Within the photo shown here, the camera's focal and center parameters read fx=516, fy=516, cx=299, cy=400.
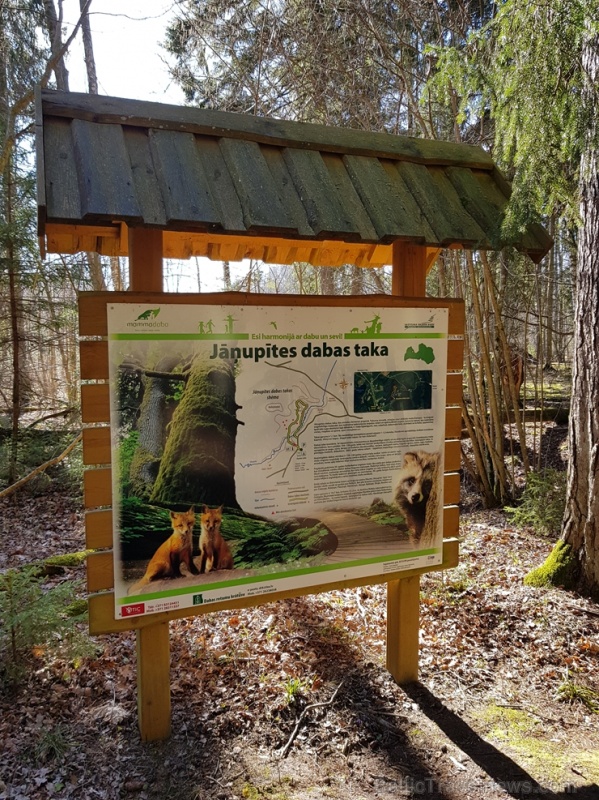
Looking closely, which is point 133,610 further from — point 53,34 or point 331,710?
point 53,34

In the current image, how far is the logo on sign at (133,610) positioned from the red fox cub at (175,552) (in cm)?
10

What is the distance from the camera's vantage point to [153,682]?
8.48 ft

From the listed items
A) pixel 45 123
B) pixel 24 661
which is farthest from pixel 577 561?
pixel 45 123

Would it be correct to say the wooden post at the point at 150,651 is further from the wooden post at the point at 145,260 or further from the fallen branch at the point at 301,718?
the fallen branch at the point at 301,718

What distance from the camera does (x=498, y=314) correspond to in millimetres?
5883

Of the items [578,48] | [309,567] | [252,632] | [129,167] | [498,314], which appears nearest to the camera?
[129,167]

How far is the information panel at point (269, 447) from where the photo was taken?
7.84 feet

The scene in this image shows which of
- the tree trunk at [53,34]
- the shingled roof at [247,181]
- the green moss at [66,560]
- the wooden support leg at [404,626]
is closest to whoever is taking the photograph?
the shingled roof at [247,181]

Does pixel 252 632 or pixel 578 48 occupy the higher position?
pixel 578 48

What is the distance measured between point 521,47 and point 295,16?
4.99m

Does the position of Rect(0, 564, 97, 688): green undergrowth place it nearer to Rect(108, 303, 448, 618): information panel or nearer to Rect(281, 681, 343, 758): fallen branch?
Rect(108, 303, 448, 618): information panel

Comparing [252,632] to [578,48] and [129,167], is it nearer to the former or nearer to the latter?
[129,167]

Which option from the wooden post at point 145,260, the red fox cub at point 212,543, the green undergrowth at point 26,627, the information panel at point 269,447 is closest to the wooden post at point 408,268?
the information panel at point 269,447

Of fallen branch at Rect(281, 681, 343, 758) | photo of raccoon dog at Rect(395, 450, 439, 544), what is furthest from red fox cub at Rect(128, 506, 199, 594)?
photo of raccoon dog at Rect(395, 450, 439, 544)
